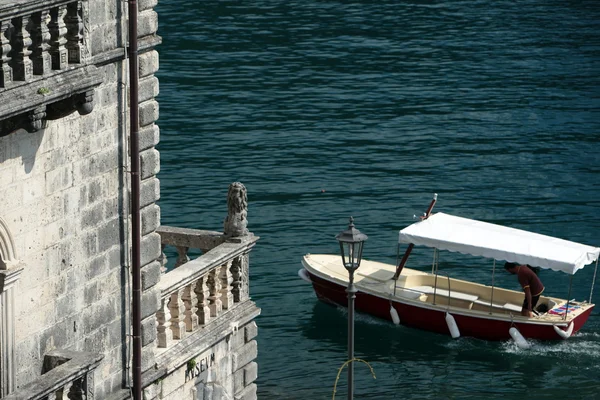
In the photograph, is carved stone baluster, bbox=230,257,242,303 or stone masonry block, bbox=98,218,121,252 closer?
stone masonry block, bbox=98,218,121,252

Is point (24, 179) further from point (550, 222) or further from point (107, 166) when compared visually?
point (550, 222)

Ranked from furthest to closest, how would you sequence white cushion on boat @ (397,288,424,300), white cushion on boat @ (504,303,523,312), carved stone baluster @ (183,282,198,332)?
white cushion on boat @ (397,288,424,300), white cushion on boat @ (504,303,523,312), carved stone baluster @ (183,282,198,332)

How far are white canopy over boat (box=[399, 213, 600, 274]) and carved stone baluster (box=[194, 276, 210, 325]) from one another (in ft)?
53.8

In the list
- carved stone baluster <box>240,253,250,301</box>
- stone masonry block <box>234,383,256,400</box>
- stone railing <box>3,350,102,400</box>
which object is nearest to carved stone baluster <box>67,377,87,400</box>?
stone railing <box>3,350,102,400</box>

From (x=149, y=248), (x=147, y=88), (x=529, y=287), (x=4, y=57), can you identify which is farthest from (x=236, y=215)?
(x=529, y=287)

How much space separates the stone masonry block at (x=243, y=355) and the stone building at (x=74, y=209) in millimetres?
2134

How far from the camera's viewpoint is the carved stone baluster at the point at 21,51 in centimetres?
1316

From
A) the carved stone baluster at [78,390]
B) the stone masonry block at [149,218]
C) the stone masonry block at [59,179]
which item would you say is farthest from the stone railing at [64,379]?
the stone masonry block at [149,218]

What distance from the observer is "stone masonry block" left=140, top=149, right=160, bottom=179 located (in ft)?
54.0

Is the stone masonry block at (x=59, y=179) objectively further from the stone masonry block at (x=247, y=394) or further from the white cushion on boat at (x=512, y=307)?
the white cushion on boat at (x=512, y=307)

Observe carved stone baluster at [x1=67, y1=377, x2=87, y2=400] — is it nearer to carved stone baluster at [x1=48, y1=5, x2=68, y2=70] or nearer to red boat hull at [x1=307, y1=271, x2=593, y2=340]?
carved stone baluster at [x1=48, y1=5, x2=68, y2=70]

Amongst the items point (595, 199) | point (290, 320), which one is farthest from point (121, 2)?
point (595, 199)

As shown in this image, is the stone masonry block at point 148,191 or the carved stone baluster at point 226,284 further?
the carved stone baluster at point 226,284

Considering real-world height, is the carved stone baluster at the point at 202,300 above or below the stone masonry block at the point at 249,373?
above
